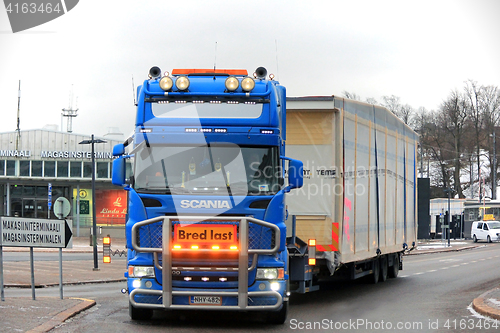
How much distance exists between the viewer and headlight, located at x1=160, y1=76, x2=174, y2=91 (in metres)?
11.0

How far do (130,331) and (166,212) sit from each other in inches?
72.9

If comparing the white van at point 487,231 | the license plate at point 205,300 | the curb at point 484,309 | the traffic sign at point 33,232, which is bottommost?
the white van at point 487,231

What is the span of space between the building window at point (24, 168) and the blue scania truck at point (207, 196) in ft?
158

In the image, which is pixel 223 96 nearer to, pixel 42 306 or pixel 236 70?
pixel 236 70

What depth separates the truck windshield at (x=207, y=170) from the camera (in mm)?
10531

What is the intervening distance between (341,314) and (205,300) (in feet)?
11.3

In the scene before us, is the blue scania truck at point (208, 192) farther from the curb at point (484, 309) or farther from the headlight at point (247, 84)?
the curb at point (484, 309)

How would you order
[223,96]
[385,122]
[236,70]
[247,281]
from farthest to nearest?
[385,122] → [236,70] → [223,96] → [247,281]

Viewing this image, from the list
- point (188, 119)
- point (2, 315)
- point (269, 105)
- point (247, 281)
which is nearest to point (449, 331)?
point (247, 281)

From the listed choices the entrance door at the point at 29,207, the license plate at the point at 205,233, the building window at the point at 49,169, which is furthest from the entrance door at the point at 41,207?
the license plate at the point at 205,233

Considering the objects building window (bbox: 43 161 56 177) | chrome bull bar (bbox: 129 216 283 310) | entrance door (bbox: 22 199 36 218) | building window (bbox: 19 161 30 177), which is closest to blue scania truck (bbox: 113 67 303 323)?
chrome bull bar (bbox: 129 216 283 310)

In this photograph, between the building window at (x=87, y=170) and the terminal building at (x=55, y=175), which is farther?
the building window at (x=87, y=170)

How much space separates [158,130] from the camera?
1087 cm

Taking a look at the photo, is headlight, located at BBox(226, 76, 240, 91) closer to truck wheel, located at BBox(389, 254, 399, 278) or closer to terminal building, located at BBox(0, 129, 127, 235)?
truck wheel, located at BBox(389, 254, 399, 278)
